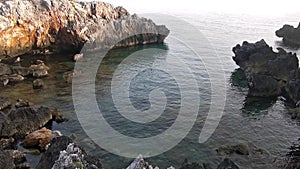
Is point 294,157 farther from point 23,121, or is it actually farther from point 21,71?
point 21,71

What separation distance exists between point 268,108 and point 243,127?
37.2 feet

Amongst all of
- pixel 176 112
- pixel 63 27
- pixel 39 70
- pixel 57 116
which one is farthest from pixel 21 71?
pixel 176 112

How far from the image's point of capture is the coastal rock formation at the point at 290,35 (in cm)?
12538

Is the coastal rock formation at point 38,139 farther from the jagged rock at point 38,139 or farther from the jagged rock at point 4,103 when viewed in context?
the jagged rock at point 4,103

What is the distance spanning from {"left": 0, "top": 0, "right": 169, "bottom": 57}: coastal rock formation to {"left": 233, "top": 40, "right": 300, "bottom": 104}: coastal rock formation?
37.6 metres

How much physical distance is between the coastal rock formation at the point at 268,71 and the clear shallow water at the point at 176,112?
2.98 metres

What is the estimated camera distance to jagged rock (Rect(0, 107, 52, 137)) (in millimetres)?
47656

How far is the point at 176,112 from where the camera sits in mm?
58781

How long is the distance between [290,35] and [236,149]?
3774 inches

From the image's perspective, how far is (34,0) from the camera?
318 feet

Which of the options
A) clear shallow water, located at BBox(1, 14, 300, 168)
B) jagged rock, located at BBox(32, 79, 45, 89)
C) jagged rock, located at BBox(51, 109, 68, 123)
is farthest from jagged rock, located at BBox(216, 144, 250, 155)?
jagged rock, located at BBox(32, 79, 45, 89)

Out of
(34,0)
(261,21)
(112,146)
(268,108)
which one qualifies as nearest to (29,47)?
(34,0)

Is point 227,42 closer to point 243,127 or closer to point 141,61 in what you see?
point 141,61

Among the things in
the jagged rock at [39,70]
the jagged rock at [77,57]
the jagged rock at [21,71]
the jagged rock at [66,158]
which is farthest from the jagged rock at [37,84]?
the jagged rock at [66,158]
